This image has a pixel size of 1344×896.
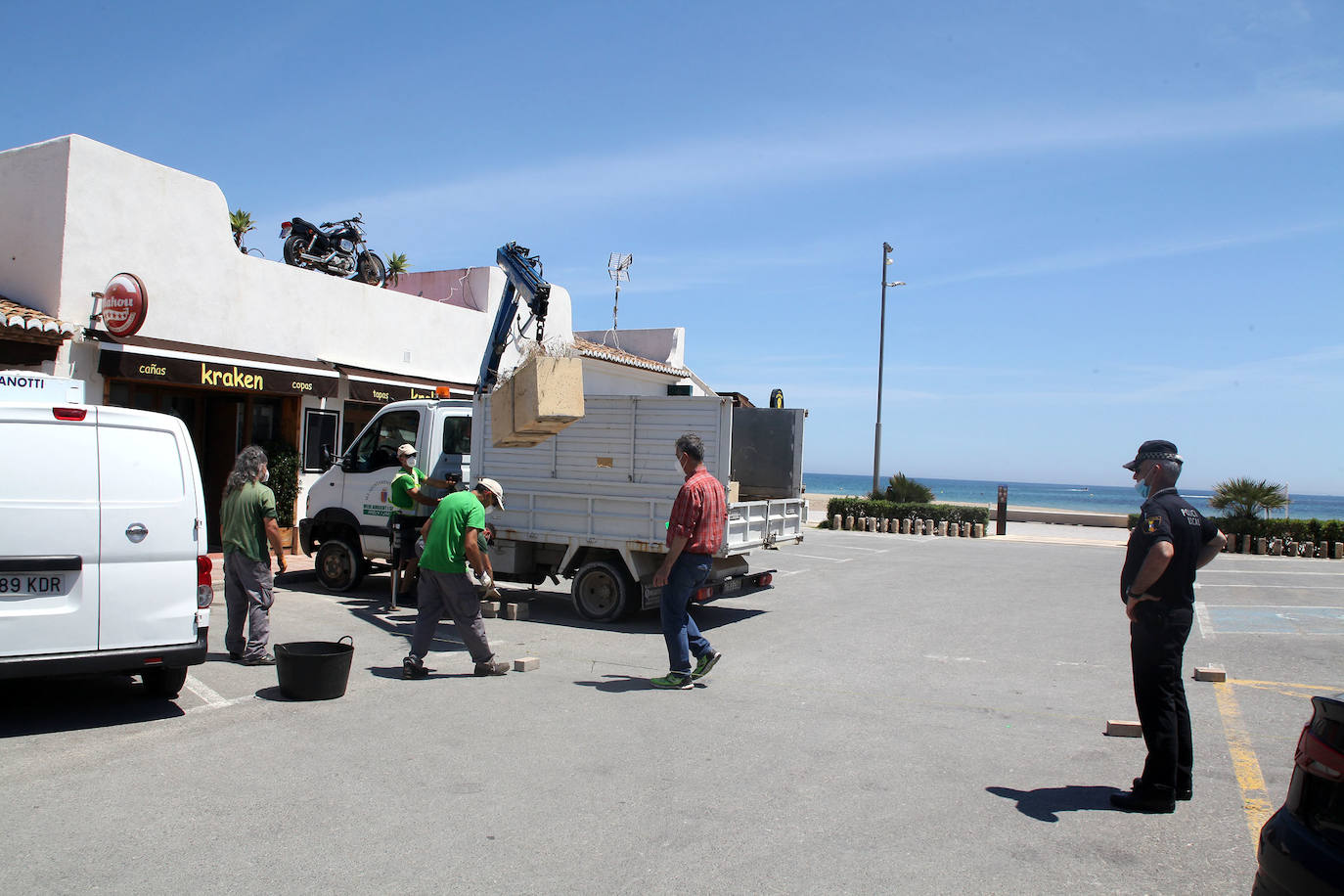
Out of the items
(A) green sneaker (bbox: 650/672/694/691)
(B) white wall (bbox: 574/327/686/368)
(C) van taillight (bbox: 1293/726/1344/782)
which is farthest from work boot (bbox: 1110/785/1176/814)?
(B) white wall (bbox: 574/327/686/368)

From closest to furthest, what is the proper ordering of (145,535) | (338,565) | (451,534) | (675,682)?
(145,535) → (675,682) → (451,534) → (338,565)

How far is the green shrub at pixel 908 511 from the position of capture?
28047mm

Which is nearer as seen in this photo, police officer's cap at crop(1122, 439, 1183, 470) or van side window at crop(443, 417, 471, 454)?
police officer's cap at crop(1122, 439, 1183, 470)

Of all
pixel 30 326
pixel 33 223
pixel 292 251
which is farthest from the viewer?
pixel 292 251

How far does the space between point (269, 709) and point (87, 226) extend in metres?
8.59

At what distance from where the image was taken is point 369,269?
18656mm

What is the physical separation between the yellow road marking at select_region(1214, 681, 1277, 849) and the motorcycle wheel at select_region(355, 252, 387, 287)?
15773mm

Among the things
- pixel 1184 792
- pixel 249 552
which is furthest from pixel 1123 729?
pixel 249 552

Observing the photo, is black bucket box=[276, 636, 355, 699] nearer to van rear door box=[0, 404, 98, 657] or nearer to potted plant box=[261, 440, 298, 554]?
van rear door box=[0, 404, 98, 657]

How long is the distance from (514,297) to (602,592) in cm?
381

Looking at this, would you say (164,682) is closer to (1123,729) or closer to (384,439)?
(384,439)

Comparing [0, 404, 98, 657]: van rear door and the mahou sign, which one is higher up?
the mahou sign

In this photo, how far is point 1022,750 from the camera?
235 inches

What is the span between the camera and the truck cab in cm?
1162
